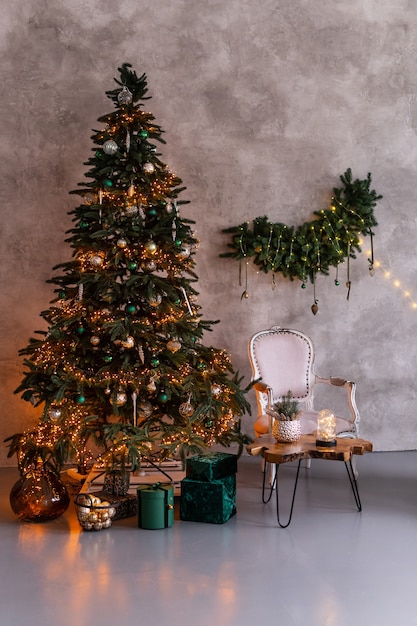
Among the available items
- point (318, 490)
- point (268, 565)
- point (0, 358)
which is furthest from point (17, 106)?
point (268, 565)

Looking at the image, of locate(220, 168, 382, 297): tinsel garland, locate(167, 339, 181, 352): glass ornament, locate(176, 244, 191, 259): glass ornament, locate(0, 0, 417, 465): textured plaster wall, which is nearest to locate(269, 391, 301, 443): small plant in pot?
locate(167, 339, 181, 352): glass ornament

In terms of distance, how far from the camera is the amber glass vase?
480cm

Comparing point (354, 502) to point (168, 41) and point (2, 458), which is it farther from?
point (168, 41)

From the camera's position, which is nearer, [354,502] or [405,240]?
[354,502]

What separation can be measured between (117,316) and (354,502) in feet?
7.01

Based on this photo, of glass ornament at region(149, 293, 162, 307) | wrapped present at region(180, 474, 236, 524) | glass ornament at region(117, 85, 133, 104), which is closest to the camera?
wrapped present at region(180, 474, 236, 524)

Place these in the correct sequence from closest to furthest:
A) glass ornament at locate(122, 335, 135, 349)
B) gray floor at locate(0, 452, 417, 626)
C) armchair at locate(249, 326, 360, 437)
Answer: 1. gray floor at locate(0, 452, 417, 626)
2. glass ornament at locate(122, 335, 135, 349)
3. armchair at locate(249, 326, 360, 437)

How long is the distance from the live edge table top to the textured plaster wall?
198 cm

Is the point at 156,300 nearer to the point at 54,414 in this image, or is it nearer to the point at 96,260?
the point at 96,260

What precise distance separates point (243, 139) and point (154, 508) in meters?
3.67

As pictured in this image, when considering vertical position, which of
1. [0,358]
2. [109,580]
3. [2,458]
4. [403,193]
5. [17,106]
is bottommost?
[109,580]

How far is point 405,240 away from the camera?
280 inches

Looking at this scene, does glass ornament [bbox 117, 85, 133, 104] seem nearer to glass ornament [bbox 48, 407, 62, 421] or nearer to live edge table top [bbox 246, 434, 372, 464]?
glass ornament [bbox 48, 407, 62, 421]

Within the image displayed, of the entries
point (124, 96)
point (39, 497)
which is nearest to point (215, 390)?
point (39, 497)
